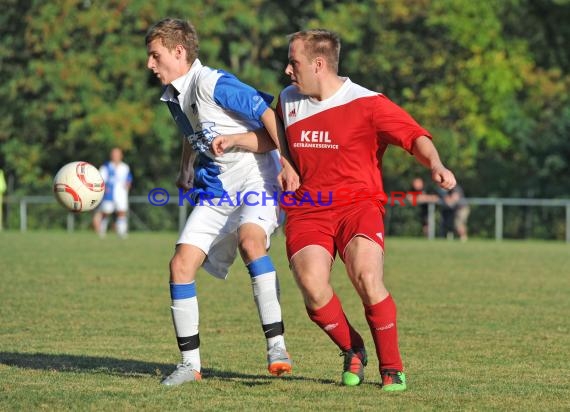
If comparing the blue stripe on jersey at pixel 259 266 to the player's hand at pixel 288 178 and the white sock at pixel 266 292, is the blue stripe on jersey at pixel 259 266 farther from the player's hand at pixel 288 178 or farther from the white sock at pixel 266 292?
the player's hand at pixel 288 178

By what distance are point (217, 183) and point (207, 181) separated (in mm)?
70

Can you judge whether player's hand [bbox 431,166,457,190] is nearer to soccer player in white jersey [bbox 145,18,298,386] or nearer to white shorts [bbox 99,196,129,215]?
soccer player in white jersey [bbox 145,18,298,386]

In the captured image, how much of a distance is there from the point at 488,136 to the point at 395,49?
451cm

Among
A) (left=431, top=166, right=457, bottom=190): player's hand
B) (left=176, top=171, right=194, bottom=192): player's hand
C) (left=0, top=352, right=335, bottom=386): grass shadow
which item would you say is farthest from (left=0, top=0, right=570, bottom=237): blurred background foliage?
(left=431, top=166, right=457, bottom=190): player's hand

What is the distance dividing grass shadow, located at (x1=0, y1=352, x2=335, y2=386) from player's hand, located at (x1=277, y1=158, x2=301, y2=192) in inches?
46.3

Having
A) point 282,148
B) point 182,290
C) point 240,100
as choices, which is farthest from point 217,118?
point 182,290

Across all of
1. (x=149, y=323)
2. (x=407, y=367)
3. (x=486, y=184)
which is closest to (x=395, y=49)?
(x=486, y=184)

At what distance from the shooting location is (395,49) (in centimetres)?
4216

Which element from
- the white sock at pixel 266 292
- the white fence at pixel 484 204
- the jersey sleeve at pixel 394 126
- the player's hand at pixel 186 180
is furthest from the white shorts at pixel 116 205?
the jersey sleeve at pixel 394 126

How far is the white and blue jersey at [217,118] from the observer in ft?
23.6

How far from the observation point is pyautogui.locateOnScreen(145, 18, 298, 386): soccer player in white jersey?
23.7 ft

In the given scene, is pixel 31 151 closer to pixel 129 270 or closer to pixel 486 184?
pixel 486 184

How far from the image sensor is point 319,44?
713cm

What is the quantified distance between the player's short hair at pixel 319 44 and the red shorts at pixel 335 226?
85 cm
